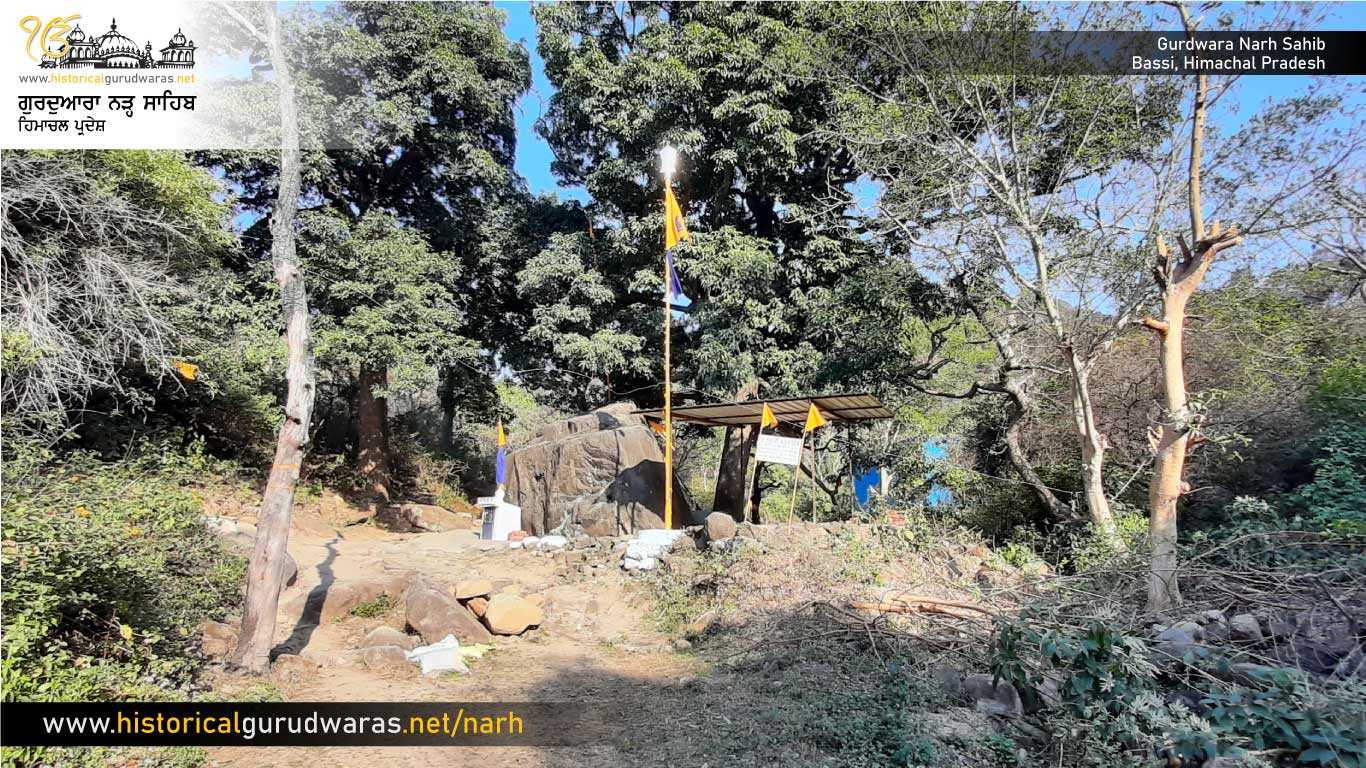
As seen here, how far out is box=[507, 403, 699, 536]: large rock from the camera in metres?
11.4

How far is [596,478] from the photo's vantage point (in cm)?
1208

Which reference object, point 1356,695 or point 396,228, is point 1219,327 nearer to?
point 1356,695

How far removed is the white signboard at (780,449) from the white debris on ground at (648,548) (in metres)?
1.85

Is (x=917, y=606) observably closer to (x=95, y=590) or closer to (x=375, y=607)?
(x=375, y=607)

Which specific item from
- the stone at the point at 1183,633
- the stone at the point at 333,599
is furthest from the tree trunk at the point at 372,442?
the stone at the point at 1183,633

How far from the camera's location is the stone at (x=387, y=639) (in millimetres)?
5988

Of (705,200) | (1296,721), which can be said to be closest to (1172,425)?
(1296,721)

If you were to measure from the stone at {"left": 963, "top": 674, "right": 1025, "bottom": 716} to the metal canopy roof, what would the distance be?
16.2ft

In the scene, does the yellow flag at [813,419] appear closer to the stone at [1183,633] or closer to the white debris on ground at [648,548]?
the white debris on ground at [648,548]

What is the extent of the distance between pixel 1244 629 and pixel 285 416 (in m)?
7.19

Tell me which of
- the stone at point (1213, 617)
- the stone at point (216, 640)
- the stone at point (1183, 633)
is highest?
the stone at point (1213, 617)

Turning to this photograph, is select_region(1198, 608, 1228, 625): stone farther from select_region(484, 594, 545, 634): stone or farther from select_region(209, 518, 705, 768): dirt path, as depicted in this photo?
select_region(484, 594, 545, 634): stone

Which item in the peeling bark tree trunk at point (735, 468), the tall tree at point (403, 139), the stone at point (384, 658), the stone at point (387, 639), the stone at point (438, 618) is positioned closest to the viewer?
the stone at point (384, 658)

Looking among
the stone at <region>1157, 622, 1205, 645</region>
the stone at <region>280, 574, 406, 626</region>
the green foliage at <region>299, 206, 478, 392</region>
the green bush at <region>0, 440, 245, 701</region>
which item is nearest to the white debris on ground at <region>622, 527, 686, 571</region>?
the stone at <region>280, 574, 406, 626</region>
